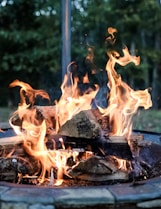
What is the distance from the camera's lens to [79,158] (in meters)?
2.34

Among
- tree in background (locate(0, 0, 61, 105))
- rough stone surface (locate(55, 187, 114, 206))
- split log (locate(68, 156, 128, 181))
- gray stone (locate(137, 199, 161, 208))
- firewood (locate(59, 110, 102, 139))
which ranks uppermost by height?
tree in background (locate(0, 0, 61, 105))

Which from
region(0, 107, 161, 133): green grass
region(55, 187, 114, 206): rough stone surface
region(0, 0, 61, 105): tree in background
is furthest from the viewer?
Result: region(0, 0, 61, 105): tree in background

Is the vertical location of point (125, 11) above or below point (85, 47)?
above

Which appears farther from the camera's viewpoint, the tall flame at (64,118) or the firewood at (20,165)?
the tall flame at (64,118)

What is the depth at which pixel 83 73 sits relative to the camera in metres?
6.08

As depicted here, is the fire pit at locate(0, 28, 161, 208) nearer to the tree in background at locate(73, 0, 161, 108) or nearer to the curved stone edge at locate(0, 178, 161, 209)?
the curved stone edge at locate(0, 178, 161, 209)

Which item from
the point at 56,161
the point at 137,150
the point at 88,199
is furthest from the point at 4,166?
the point at 137,150

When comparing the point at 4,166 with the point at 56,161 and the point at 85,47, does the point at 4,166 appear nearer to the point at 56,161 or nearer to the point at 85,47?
the point at 56,161

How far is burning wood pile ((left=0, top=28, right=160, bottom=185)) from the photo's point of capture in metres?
2.05

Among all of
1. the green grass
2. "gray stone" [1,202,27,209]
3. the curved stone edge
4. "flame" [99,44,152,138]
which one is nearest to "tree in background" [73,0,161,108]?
the green grass

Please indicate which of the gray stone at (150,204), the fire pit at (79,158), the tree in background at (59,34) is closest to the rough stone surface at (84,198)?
the fire pit at (79,158)

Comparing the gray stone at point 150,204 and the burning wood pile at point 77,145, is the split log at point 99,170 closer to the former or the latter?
the burning wood pile at point 77,145

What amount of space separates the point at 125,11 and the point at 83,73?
1930 mm

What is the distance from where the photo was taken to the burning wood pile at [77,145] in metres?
2.05
